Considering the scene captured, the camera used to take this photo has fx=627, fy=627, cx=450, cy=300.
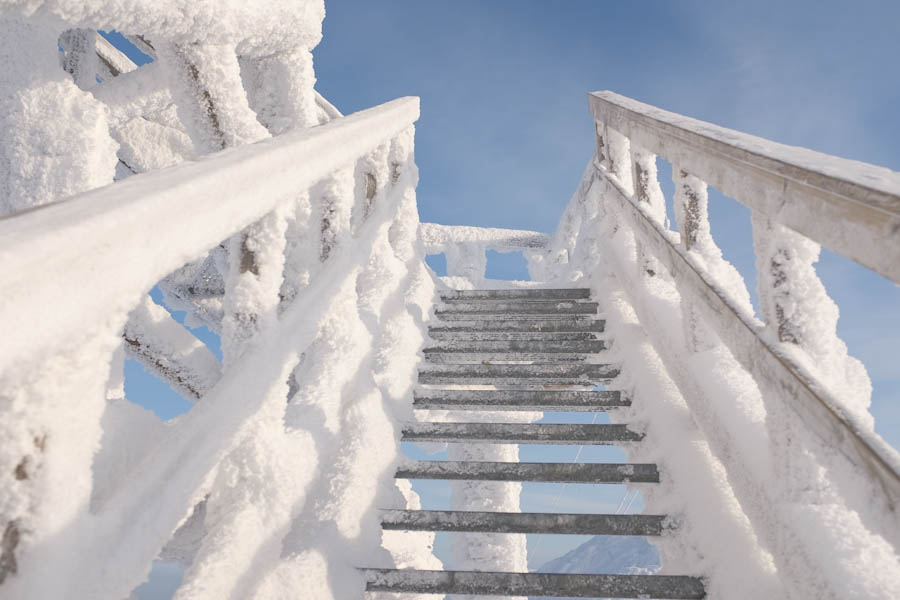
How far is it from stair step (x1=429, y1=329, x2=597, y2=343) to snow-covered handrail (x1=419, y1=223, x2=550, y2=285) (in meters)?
3.36

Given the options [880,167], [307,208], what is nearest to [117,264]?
[880,167]

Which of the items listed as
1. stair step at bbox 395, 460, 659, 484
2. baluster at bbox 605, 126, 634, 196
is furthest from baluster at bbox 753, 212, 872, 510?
baluster at bbox 605, 126, 634, 196

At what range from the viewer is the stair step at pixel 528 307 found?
3387 millimetres

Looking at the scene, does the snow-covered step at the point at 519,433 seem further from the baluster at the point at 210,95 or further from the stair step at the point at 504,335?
the baluster at the point at 210,95

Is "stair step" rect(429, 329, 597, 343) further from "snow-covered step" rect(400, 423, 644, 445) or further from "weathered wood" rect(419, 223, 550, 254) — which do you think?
"weathered wood" rect(419, 223, 550, 254)

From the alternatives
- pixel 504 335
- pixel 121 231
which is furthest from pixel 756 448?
pixel 504 335

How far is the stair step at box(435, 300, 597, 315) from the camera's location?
3387 mm

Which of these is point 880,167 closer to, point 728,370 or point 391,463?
point 728,370

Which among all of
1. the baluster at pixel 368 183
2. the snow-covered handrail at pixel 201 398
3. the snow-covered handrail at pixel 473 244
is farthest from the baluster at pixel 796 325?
the snow-covered handrail at pixel 473 244

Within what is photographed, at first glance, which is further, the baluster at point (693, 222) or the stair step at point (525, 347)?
the stair step at point (525, 347)

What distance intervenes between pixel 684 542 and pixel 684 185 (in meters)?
1.01

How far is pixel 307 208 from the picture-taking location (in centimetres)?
241

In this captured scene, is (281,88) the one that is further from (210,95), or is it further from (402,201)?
(402,201)

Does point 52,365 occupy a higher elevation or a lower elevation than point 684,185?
lower
